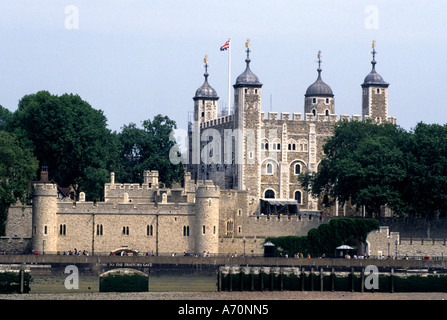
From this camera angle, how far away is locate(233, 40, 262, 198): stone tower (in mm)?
111375

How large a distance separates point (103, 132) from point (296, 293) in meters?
36.1

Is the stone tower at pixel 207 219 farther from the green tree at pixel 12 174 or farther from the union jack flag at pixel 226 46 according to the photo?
the union jack flag at pixel 226 46

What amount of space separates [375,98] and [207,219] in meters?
28.9

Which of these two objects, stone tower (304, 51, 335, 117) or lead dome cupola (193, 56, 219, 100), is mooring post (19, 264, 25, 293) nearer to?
stone tower (304, 51, 335, 117)

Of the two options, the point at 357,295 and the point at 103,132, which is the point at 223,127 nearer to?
the point at 103,132

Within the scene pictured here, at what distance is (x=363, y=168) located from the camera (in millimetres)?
98438

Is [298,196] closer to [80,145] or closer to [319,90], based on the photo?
[319,90]

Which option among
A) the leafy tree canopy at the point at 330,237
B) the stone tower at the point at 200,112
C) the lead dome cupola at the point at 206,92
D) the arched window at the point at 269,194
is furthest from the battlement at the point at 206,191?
the lead dome cupola at the point at 206,92

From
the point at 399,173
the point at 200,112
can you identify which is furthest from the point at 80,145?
the point at 399,173

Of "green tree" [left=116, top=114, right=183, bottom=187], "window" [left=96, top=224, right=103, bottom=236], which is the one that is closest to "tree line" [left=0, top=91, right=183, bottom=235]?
"green tree" [left=116, top=114, right=183, bottom=187]

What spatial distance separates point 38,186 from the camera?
9288cm

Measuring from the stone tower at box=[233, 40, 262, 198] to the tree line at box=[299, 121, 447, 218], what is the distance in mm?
9492
